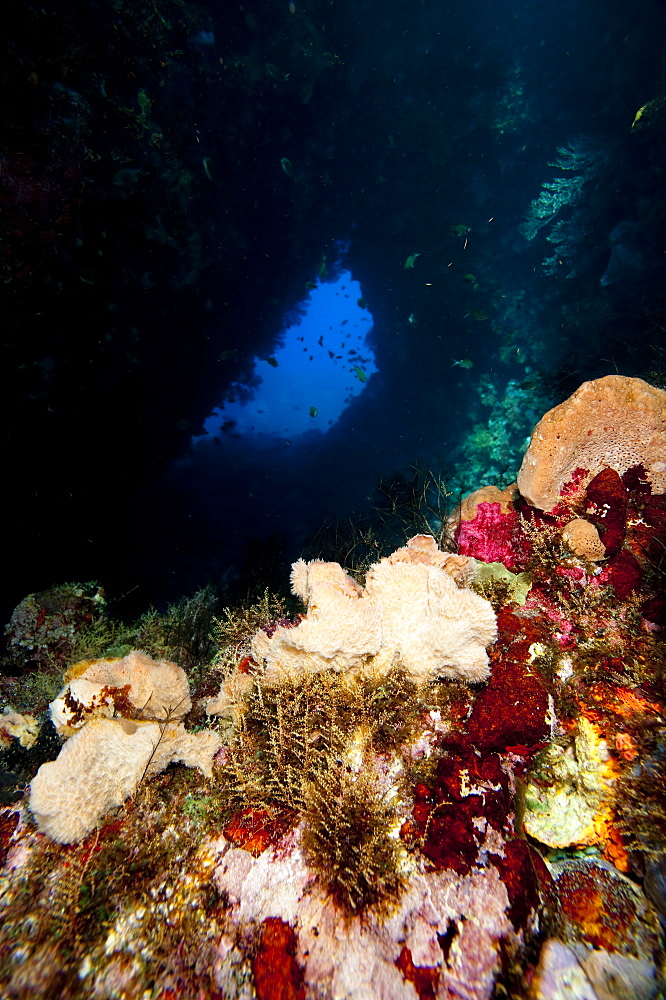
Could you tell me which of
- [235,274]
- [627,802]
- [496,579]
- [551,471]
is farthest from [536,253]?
[627,802]

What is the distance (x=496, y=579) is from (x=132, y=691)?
3087 mm

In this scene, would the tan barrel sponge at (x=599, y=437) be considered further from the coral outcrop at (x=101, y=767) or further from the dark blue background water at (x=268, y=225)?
the dark blue background water at (x=268, y=225)

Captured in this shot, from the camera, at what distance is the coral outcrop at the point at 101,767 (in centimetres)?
227

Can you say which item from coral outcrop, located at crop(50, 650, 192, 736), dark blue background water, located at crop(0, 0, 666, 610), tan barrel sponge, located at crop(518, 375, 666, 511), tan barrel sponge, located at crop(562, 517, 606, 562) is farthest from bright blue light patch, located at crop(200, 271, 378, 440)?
coral outcrop, located at crop(50, 650, 192, 736)

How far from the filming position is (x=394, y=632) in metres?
2.61

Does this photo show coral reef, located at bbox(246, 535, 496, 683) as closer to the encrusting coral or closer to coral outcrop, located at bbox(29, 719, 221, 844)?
the encrusting coral

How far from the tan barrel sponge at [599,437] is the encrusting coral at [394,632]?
1691 millimetres

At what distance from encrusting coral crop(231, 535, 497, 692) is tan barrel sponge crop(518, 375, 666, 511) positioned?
169 centimetres

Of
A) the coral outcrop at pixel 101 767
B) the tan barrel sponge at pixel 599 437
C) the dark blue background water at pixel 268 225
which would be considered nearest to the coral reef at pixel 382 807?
the coral outcrop at pixel 101 767

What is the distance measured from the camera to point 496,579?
10.4 feet

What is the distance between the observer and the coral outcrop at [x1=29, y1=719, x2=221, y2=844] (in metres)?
2.27

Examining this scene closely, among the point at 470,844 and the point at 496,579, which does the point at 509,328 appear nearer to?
the point at 496,579

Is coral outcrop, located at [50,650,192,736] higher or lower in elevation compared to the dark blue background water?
lower

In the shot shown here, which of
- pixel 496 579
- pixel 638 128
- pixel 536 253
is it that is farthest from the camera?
pixel 536 253
